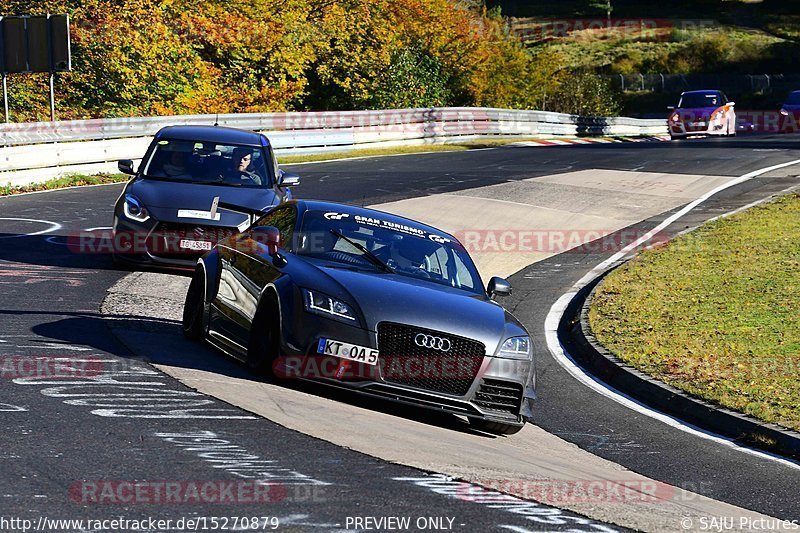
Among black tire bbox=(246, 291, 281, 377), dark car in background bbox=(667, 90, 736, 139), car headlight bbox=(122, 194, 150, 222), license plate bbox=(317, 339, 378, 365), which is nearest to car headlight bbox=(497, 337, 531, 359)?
license plate bbox=(317, 339, 378, 365)

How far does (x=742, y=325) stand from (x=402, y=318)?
21.5ft

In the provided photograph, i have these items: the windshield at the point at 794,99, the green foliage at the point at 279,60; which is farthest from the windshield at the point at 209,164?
the windshield at the point at 794,99

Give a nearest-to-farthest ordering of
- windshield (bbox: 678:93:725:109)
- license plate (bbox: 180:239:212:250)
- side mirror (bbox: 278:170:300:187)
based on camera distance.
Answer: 1. license plate (bbox: 180:239:212:250)
2. side mirror (bbox: 278:170:300:187)
3. windshield (bbox: 678:93:725:109)

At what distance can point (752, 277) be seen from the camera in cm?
1731

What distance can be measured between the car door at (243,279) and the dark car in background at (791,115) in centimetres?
3928

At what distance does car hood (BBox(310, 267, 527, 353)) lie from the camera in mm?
8812

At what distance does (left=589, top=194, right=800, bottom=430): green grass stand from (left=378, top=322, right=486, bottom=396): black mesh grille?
9.08ft

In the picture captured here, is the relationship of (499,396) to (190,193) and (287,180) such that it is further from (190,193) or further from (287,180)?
(287,180)

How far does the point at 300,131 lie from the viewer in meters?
36.5

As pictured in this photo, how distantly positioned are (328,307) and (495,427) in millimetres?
1555

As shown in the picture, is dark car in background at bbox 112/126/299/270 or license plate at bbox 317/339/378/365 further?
dark car in background at bbox 112/126/299/270

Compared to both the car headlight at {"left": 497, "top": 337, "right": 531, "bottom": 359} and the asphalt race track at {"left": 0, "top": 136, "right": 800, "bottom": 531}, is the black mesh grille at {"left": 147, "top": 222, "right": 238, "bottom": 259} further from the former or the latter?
the car headlight at {"left": 497, "top": 337, "right": 531, "bottom": 359}

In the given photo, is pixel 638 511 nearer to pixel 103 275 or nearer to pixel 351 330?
pixel 351 330

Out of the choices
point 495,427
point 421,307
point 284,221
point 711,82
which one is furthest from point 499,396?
point 711,82
